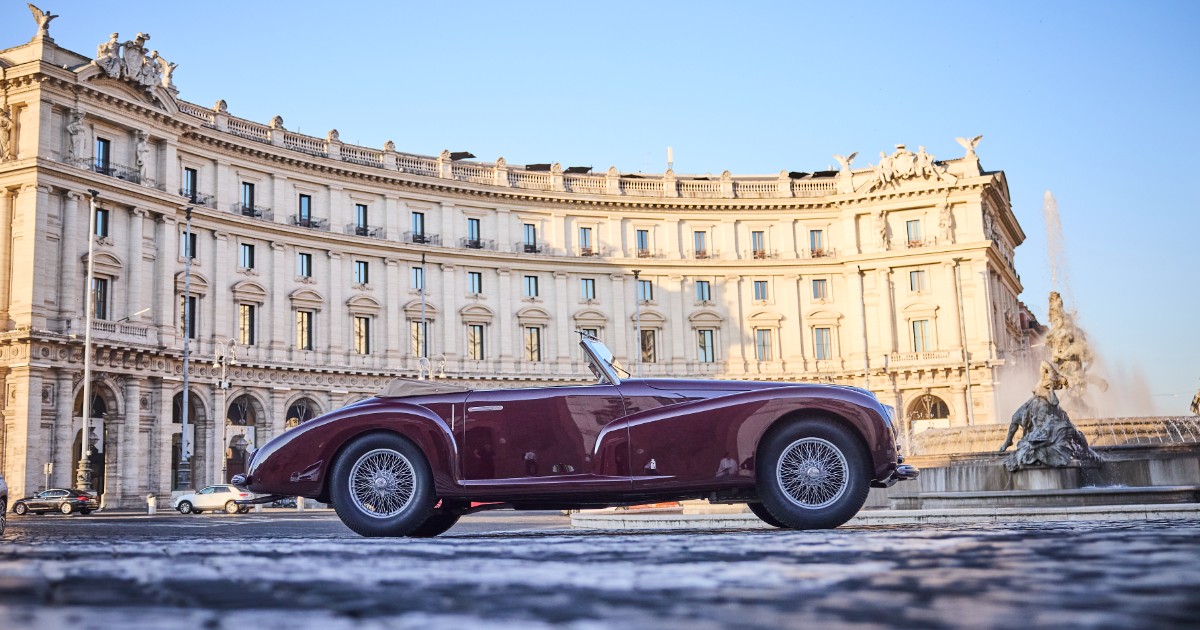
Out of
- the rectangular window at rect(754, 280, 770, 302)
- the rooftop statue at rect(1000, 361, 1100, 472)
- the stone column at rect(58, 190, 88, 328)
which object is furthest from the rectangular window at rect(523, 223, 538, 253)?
the rooftop statue at rect(1000, 361, 1100, 472)

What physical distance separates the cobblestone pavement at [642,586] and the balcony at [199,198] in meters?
49.6

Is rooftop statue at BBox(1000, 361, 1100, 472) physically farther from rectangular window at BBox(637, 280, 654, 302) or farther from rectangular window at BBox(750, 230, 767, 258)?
rectangular window at BBox(750, 230, 767, 258)

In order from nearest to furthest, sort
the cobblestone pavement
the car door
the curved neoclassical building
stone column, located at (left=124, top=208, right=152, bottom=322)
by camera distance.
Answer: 1. the cobblestone pavement
2. the car door
3. the curved neoclassical building
4. stone column, located at (left=124, top=208, right=152, bottom=322)

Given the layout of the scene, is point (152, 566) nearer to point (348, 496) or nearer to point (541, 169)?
point (348, 496)

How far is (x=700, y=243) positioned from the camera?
66375 mm

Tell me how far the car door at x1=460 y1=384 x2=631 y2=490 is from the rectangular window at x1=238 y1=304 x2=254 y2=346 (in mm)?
47518

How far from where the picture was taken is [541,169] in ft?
221

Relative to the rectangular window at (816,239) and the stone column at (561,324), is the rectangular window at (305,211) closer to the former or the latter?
the stone column at (561,324)

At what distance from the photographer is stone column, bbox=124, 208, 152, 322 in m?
46.2

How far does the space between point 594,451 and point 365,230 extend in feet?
174

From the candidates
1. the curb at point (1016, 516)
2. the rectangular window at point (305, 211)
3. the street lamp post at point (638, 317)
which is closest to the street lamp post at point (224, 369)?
the rectangular window at point (305, 211)

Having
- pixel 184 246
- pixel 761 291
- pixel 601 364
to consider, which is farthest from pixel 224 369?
pixel 601 364

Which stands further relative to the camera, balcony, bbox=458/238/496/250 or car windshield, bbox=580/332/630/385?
balcony, bbox=458/238/496/250

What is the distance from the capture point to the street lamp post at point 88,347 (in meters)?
39.1
